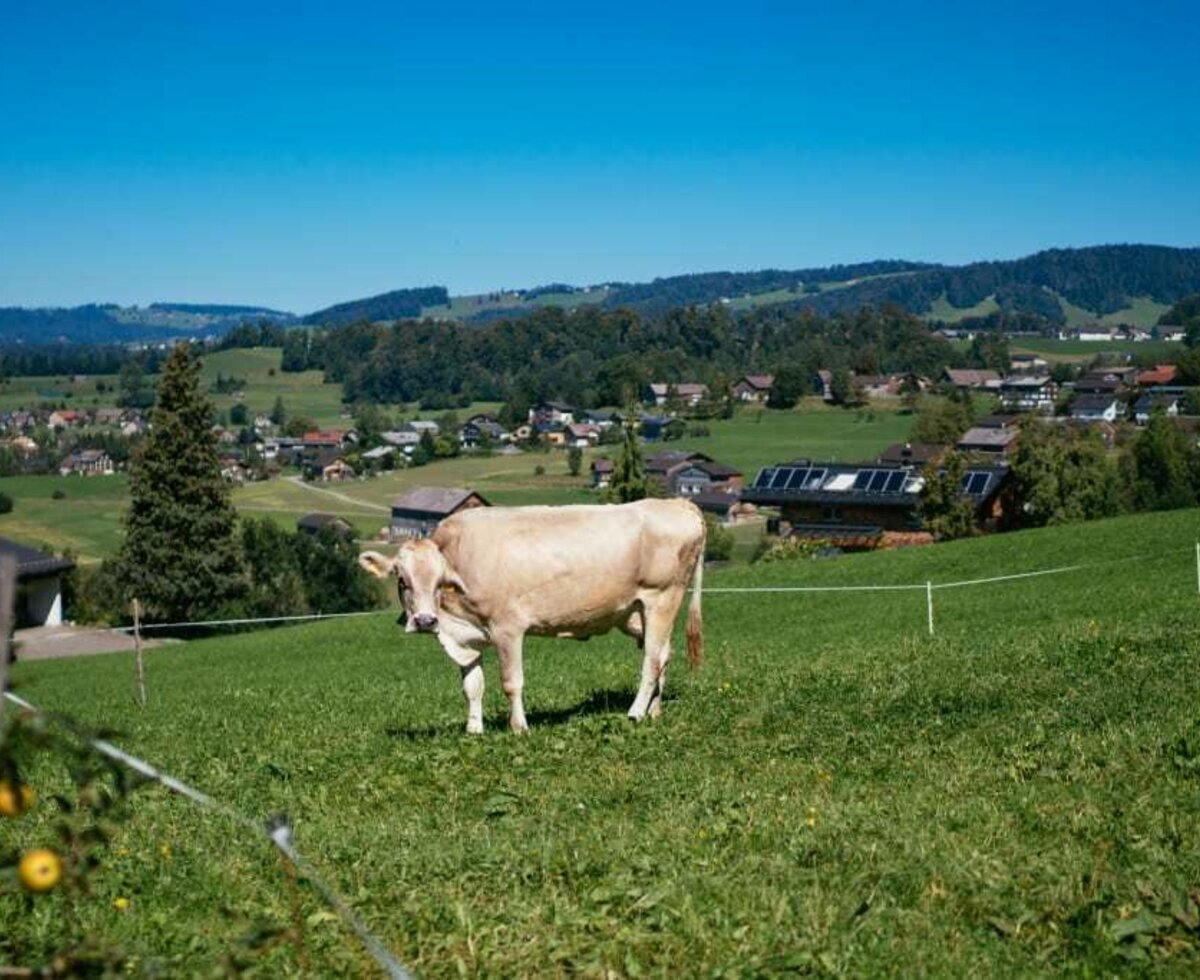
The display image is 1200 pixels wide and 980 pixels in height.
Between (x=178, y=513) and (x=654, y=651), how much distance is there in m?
44.1

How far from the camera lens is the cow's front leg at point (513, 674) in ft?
42.8

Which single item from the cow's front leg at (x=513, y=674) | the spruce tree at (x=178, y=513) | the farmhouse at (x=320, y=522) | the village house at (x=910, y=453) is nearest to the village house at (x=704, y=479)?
the village house at (x=910, y=453)

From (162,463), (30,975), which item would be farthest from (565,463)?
(30,975)

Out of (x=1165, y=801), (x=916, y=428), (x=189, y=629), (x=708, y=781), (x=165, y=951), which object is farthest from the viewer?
(x=916, y=428)

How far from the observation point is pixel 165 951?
6.84 meters

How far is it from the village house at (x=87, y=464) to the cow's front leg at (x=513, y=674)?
15772cm

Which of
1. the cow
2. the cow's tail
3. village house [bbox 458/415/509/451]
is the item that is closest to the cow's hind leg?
the cow

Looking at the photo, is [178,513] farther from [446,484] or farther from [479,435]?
[479,435]

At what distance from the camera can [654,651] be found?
43.8 feet

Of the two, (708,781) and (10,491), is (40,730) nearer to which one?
(708,781)


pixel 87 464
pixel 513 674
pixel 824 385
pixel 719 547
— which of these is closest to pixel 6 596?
pixel 513 674

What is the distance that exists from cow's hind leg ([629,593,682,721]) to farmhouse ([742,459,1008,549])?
59505mm

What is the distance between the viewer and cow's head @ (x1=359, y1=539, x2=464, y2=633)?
1276 cm

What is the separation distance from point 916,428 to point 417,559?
5149 inches
